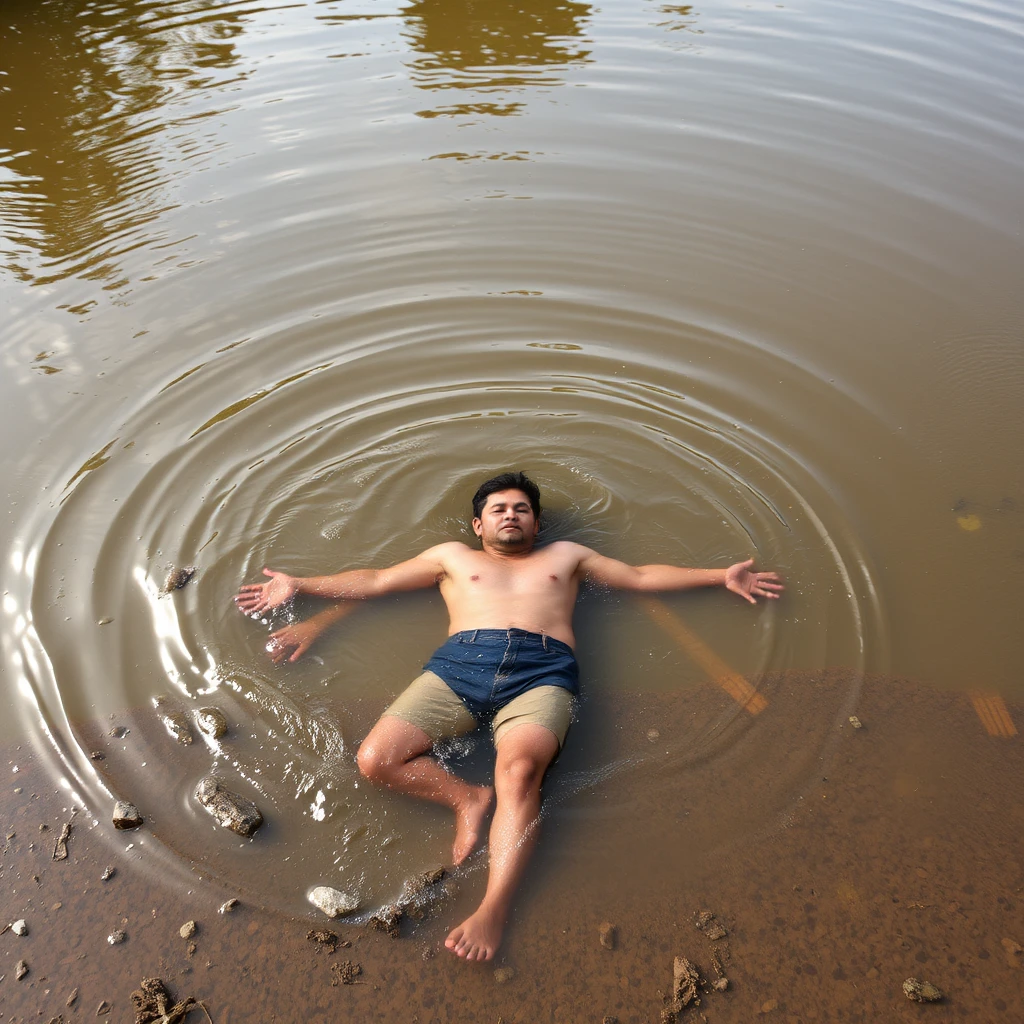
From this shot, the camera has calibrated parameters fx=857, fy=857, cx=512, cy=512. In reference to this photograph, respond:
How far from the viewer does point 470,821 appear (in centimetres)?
410

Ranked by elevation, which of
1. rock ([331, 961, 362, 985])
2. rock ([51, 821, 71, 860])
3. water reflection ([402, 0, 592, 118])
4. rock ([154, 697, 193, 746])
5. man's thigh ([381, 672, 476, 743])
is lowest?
rock ([51, 821, 71, 860])

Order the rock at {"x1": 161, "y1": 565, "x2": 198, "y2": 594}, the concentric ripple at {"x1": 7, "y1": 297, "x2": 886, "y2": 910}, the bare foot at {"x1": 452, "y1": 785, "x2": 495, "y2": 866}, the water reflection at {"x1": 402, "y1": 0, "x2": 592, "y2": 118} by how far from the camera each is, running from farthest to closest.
Result: the water reflection at {"x1": 402, "y1": 0, "x2": 592, "y2": 118}, the rock at {"x1": 161, "y1": 565, "x2": 198, "y2": 594}, the concentric ripple at {"x1": 7, "y1": 297, "x2": 886, "y2": 910}, the bare foot at {"x1": 452, "y1": 785, "x2": 495, "y2": 866}

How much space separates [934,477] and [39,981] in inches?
233

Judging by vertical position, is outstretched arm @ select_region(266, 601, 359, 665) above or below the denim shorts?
below

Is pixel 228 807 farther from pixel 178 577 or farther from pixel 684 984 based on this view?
pixel 684 984

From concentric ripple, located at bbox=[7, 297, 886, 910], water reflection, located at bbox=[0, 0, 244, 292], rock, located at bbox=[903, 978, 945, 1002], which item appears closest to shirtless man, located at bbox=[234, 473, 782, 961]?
concentric ripple, located at bbox=[7, 297, 886, 910]

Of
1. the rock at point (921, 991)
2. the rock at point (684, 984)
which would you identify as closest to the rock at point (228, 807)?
the rock at point (684, 984)

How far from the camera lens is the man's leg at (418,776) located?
4.14m

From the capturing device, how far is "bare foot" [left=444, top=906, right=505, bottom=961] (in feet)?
12.1

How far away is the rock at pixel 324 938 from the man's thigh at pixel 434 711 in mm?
1023

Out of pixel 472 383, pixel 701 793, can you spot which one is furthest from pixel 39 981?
pixel 472 383

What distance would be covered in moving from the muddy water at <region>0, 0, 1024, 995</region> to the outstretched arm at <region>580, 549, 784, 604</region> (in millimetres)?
128

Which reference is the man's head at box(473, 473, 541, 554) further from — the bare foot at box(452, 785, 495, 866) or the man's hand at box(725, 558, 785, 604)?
the bare foot at box(452, 785, 495, 866)

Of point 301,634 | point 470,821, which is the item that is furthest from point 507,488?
point 470,821
